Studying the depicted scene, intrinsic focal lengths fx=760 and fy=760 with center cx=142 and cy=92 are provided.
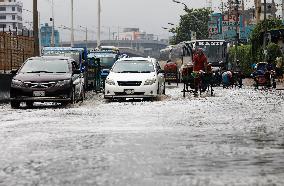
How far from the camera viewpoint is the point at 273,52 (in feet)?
162

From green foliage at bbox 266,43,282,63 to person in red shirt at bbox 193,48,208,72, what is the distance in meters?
20.6

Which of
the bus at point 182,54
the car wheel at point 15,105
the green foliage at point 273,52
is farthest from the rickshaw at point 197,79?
the bus at point 182,54

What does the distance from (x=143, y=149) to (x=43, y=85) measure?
12.4 metres

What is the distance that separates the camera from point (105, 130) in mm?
13375

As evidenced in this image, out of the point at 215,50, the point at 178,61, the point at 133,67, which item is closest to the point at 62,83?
the point at 133,67

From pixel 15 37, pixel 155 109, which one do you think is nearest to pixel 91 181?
pixel 155 109

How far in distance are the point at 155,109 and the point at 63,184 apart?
513 inches

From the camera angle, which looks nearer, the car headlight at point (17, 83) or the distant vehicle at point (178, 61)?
the car headlight at point (17, 83)

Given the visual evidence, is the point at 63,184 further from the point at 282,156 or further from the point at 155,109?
the point at 155,109

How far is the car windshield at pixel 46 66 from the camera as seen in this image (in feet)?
76.9

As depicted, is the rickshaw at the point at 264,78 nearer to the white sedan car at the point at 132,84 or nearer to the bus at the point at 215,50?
the white sedan car at the point at 132,84

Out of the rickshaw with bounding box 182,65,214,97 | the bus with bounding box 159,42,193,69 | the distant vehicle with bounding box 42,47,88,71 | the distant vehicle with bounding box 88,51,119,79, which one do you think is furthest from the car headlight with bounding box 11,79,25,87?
the bus with bounding box 159,42,193,69

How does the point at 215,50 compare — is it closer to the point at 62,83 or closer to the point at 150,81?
the point at 150,81

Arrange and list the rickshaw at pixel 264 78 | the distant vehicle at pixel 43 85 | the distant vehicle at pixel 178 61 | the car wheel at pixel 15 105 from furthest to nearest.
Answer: the distant vehicle at pixel 178 61 → the rickshaw at pixel 264 78 → the car wheel at pixel 15 105 → the distant vehicle at pixel 43 85
